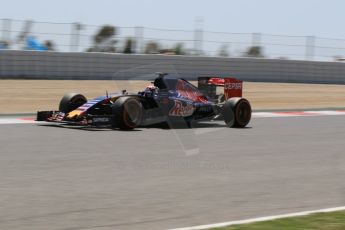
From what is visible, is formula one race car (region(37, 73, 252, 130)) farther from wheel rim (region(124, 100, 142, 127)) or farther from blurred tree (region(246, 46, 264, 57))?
blurred tree (region(246, 46, 264, 57))

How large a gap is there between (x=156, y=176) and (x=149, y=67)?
54.8ft

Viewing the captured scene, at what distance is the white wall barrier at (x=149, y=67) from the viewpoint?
21.4m

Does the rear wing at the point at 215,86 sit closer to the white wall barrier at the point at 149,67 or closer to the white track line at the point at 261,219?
the white wall barrier at the point at 149,67

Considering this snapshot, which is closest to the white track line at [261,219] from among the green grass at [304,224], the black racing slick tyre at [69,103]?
the green grass at [304,224]

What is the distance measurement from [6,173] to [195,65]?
17.9 meters

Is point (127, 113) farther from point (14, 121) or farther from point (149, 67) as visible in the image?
point (149, 67)

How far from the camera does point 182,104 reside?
13.4m

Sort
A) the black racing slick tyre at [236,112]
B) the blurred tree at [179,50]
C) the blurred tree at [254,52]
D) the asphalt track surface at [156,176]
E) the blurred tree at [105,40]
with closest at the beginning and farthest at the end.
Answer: the asphalt track surface at [156,176], the black racing slick tyre at [236,112], the blurred tree at [105,40], the blurred tree at [179,50], the blurred tree at [254,52]

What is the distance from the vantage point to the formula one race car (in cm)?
1251

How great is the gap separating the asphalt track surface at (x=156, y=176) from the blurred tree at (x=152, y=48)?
43.4ft

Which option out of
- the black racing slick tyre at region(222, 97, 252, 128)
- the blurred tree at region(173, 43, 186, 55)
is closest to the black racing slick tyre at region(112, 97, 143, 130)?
the black racing slick tyre at region(222, 97, 252, 128)

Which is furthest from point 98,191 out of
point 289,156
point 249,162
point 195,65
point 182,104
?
point 195,65

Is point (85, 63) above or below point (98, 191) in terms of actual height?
above

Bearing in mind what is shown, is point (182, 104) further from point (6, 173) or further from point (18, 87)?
point (18, 87)
